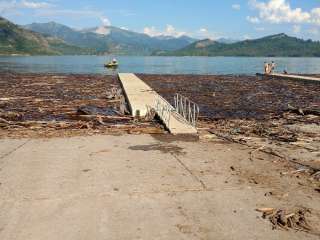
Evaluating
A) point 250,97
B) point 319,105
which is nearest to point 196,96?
point 250,97

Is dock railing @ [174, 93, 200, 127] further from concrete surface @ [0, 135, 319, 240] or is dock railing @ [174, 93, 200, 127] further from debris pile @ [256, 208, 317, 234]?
debris pile @ [256, 208, 317, 234]

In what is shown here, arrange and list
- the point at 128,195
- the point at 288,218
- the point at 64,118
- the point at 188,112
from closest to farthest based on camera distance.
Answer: the point at 288,218 → the point at 128,195 → the point at 64,118 → the point at 188,112

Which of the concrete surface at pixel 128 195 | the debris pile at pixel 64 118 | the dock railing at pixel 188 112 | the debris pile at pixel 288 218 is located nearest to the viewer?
the concrete surface at pixel 128 195

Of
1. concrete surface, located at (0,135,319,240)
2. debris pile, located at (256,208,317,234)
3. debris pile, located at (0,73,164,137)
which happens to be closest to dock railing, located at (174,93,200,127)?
debris pile, located at (0,73,164,137)

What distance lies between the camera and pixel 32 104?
2512 cm

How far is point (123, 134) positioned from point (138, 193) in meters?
6.73

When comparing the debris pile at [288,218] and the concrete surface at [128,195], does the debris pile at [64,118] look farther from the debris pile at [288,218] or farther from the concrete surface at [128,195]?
the debris pile at [288,218]

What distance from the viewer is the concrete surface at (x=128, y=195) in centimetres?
693

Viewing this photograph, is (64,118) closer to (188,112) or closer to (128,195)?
(188,112)

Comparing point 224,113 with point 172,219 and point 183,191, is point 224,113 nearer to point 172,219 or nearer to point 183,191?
point 183,191

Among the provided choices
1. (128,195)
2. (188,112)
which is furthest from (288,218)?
(188,112)

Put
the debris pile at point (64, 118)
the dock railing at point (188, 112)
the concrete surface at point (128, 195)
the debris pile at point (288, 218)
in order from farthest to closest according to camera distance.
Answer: the dock railing at point (188, 112), the debris pile at point (64, 118), the debris pile at point (288, 218), the concrete surface at point (128, 195)

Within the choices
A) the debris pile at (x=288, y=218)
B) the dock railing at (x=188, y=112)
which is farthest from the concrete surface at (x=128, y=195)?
the dock railing at (x=188, y=112)

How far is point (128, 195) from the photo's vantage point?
851cm
